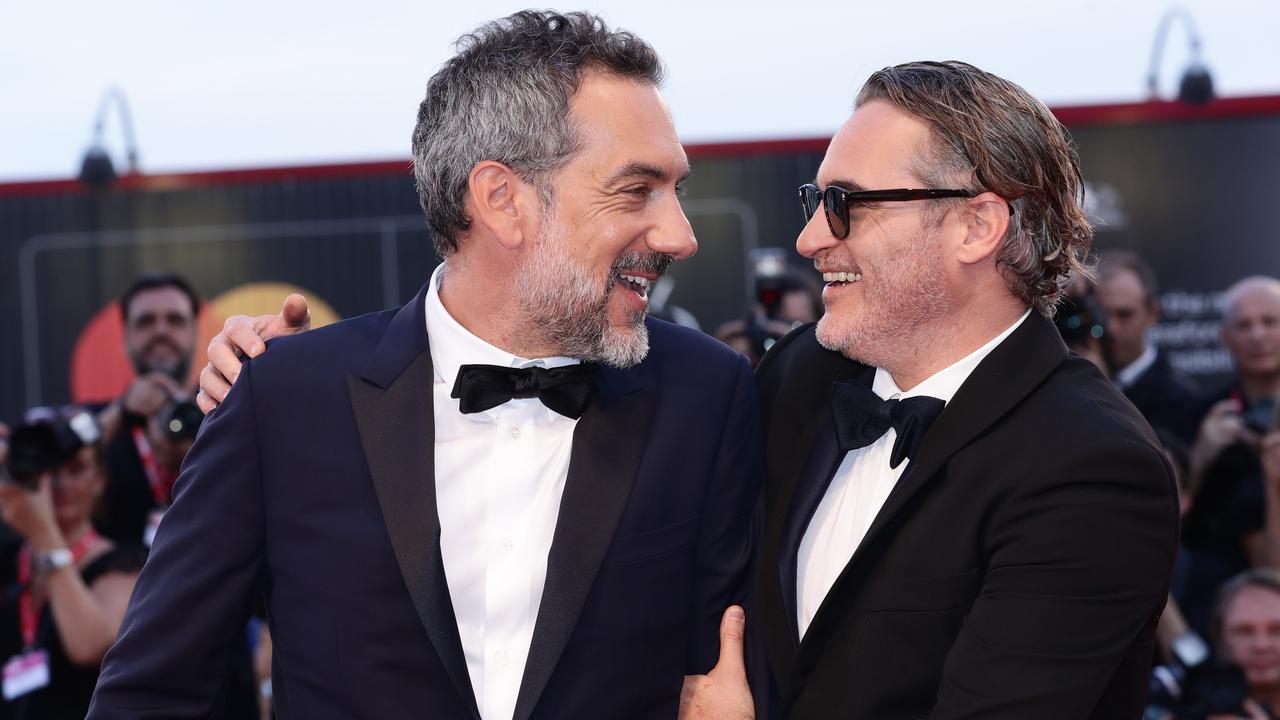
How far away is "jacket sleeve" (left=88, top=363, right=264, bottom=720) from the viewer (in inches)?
83.4

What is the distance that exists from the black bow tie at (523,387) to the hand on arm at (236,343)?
0.39 metres

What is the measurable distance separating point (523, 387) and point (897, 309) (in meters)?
0.75

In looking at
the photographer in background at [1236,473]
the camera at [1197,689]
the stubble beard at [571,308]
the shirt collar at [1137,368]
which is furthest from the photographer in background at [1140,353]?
the stubble beard at [571,308]

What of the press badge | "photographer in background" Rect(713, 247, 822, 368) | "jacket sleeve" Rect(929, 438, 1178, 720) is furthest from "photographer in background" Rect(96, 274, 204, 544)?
"jacket sleeve" Rect(929, 438, 1178, 720)

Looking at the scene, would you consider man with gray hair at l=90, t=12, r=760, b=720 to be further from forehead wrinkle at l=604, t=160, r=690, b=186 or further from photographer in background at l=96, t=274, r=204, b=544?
photographer in background at l=96, t=274, r=204, b=544

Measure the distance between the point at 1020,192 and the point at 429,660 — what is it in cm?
140

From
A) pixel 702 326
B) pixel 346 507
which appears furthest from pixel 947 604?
pixel 702 326

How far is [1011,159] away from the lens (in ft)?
Result: 8.34

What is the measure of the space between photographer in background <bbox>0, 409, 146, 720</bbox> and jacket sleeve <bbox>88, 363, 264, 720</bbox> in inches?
99.6

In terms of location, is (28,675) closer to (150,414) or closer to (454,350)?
(150,414)

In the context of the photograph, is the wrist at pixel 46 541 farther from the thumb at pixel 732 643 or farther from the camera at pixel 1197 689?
the camera at pixel 1197 689

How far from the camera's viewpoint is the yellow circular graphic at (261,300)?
7508mm

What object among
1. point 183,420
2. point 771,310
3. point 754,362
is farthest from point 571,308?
point 183,420

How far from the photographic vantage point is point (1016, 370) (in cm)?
238
